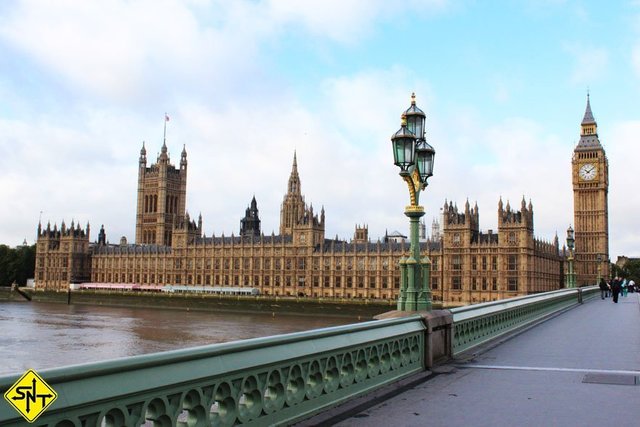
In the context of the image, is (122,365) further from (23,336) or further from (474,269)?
(474,269)

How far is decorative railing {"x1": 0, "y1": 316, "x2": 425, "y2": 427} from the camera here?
472cm

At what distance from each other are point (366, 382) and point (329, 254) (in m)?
94.3

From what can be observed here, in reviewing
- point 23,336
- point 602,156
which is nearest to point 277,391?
point 23,336

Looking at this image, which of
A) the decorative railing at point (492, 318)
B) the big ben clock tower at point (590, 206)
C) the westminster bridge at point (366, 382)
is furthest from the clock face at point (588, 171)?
the westminster bridge at point (366, 382)

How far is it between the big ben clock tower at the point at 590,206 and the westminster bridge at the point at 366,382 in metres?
105

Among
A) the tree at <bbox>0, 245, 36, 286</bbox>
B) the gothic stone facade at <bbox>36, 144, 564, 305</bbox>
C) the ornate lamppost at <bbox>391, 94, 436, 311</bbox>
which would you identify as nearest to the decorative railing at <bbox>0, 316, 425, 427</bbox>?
the ornate lamppost at <bbox>391, 94, 436, 311</bbox>

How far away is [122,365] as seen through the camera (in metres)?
5.11

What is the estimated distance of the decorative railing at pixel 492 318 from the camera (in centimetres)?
1400

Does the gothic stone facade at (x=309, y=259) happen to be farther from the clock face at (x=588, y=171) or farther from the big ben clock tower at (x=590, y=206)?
the clock face at (x=588, y=171)

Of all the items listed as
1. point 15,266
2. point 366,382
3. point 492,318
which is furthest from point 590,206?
point 15,266

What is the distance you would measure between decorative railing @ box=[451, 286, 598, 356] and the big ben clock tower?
9265 cm

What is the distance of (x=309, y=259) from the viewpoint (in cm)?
10538

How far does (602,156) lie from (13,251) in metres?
126

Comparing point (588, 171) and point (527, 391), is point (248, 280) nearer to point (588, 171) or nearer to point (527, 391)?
point (588, 171)
